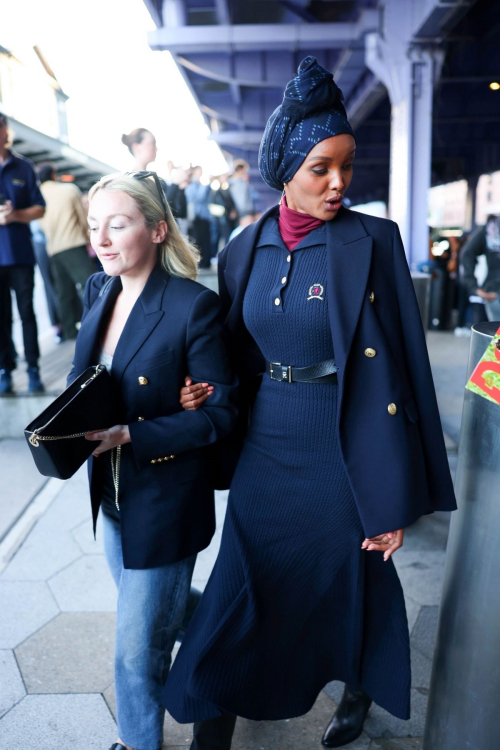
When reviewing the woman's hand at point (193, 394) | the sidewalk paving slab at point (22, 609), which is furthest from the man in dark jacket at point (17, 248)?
the woman's hand at point (193, 394)

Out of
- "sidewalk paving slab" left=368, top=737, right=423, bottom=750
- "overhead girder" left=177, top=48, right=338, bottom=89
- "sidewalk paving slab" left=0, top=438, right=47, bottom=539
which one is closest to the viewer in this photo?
"sidewalk paving slab" left=368, top=737, right=423, bottom=750

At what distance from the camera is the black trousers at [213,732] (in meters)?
2.06

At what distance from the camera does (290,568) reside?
6.79ft

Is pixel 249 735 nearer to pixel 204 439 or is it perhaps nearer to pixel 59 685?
pixel 59 685

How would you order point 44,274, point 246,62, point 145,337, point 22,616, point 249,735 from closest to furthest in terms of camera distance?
point 145,337, point 249,735, point 22,616, point 44,274, point 246,62

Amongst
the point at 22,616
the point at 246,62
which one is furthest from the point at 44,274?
the point at 246,62

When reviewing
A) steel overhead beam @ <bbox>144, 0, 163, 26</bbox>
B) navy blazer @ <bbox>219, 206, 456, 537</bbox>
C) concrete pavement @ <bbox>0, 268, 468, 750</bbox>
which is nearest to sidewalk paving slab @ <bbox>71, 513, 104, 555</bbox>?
concrete pavement @ <bbox>0, 268, 468, 750</bbox>

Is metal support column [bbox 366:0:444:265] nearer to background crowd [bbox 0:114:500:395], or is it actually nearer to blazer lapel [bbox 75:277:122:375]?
background crowd [bbox 0:114:500:395]

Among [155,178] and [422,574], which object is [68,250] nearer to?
[422,574]

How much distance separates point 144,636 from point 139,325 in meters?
0.99

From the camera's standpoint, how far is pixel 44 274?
8727mm

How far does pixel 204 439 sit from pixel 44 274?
7399 mm

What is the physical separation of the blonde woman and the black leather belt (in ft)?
0.54

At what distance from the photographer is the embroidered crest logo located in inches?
74.7
